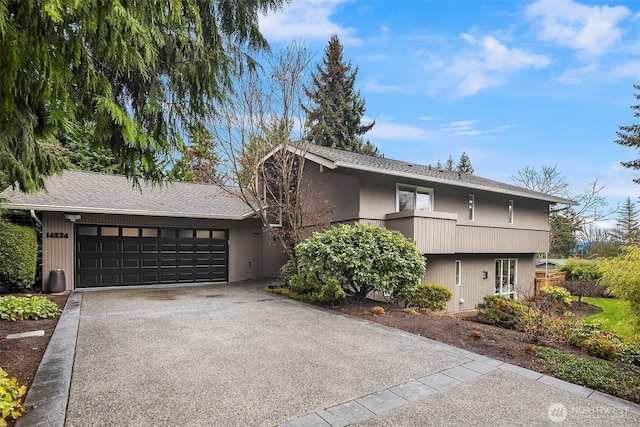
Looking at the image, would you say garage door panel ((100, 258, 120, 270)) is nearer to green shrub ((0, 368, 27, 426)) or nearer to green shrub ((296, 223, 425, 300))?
green shrub ((296, 223, 425, 300))

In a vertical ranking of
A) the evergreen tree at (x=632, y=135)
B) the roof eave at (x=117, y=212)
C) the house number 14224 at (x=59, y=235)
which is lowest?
the house number 14224 at (x=59, y=235)

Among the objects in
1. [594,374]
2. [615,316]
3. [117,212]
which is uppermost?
[117,212]

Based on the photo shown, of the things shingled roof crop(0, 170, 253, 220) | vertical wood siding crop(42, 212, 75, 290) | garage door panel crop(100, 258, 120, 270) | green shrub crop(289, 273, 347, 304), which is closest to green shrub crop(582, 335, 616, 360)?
green shrub crop(289, 273, 347, 304)

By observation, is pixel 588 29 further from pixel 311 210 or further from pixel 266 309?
pixel 266 309

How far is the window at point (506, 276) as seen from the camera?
1410 centimetres

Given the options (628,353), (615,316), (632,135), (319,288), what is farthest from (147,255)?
(632,135)

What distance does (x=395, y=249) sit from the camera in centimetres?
844

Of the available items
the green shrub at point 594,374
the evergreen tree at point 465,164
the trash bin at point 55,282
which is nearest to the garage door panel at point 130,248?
the trash bin at point 55,282

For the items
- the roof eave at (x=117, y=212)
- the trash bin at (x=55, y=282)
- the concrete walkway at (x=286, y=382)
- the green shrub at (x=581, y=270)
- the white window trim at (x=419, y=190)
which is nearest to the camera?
the concrete walkway at (x=286, y=382)

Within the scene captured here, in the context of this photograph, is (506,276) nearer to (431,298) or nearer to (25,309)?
(431,298)

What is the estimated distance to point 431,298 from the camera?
9.09 metres

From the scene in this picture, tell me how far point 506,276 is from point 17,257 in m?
17.1

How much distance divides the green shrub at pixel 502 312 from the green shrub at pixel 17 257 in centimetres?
1254

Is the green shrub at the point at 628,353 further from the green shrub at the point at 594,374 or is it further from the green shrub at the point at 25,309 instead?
the green shrub at the point at 25,309
